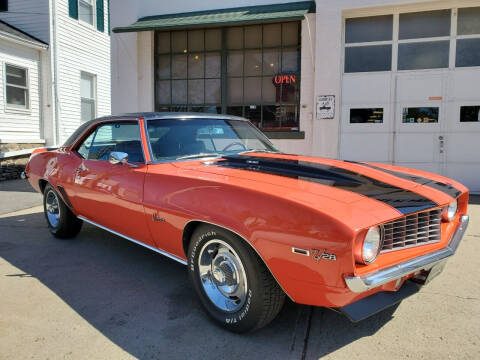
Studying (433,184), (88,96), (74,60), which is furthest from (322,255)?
(88,96)

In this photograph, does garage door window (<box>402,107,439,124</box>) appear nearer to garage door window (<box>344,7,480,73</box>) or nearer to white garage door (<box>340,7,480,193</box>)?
white garage door (<box>340,7,480,193</box>)

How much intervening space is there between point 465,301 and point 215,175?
7.01ft

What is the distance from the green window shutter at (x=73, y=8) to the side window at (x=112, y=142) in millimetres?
9861

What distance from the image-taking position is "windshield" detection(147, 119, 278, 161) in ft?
11.4

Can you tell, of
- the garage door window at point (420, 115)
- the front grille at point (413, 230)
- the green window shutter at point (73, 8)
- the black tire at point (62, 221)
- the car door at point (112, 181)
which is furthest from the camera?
the green window shutter at point (73, 8)

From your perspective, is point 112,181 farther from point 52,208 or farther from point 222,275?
point 52,208

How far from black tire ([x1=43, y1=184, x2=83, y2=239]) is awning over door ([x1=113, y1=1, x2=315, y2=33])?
5.09 m

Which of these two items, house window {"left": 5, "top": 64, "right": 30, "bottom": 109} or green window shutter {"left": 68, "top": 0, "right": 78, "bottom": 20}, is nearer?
house window {"left": 5, "top": 64, "right": 30, "bottom": 109}

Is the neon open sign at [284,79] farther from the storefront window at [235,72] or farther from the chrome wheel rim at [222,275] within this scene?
the chrome wheel rim at [222,275]

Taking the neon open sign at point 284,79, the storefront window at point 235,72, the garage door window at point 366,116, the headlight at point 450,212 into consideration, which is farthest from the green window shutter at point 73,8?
the headlight at point 450,212

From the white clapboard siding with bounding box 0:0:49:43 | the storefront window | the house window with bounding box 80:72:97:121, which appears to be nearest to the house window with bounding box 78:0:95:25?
the white clapboard siding with bounding box 0:0:49:43

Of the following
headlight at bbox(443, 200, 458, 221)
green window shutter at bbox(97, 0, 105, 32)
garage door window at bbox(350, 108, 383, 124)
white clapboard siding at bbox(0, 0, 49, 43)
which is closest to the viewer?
headlight at bbox(443, 200, 458, 221)

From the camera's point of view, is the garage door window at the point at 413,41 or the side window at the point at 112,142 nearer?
the side window at the point at 112,142

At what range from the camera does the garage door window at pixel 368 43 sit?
26.8 ft
